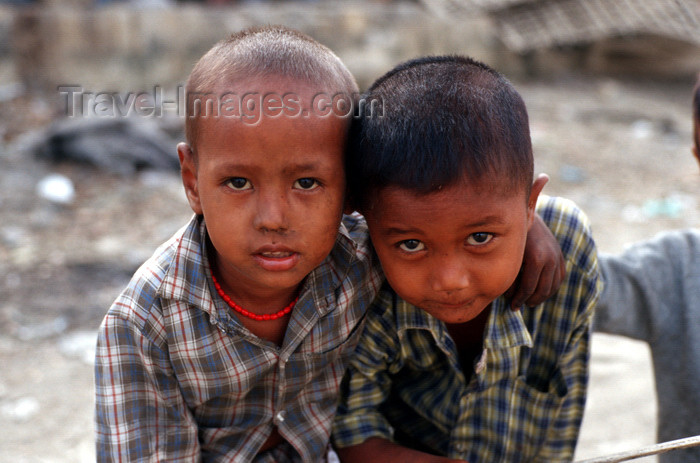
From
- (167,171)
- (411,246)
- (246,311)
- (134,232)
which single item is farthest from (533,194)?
(167,171)

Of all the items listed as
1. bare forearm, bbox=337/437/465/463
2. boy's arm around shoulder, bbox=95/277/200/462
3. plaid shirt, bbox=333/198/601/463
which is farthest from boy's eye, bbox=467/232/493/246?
boy's arm around shoulder, bbox=95/277/200/462

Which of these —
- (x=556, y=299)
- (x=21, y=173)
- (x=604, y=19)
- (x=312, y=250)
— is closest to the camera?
(x=312, y=250)

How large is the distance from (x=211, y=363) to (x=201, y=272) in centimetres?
20

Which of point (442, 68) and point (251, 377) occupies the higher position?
point (442, 68)

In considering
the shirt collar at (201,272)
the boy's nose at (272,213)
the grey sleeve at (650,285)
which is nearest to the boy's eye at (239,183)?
the boy's nose at (272,213)

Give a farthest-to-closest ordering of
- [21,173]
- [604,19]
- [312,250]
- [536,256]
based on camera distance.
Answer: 1. [604,19]
2. [21,173]
3. [536,256]
4. [312,250]

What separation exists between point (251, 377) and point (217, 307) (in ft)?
0.60

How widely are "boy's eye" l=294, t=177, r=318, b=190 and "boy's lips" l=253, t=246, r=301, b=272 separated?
0.12m

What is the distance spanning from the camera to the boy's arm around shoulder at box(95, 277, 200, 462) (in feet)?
5.04

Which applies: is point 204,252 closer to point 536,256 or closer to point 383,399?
point 383,399

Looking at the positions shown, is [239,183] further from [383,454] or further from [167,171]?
[167,171]

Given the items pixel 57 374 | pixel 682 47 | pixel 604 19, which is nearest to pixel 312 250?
pixel 57 374

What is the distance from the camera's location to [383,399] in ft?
5.92

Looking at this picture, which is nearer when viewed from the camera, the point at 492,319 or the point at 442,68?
the point at 442,68
